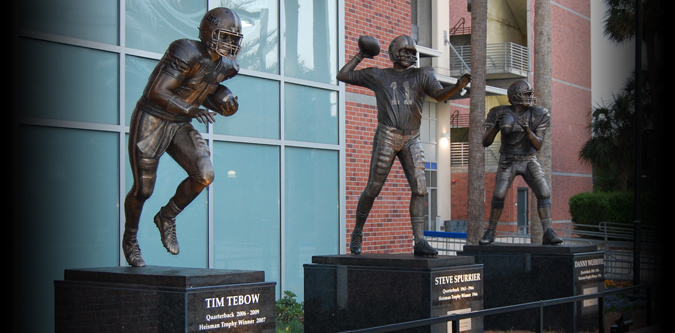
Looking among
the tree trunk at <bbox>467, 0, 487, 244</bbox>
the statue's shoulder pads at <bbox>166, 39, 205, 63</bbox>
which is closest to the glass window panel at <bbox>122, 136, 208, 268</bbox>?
the statue's shoulder pads at <bbox>166, 39, 205, 63</bbox>

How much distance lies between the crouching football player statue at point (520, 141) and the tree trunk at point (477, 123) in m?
5.47

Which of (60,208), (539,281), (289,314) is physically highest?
(60,208)

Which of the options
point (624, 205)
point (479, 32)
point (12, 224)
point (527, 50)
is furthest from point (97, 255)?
point (527, 50)

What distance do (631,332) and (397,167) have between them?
5471 mm

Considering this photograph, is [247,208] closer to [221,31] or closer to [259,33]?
[259,33]

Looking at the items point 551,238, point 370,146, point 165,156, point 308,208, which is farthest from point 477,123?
point 165,156

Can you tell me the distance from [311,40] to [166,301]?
7593mm

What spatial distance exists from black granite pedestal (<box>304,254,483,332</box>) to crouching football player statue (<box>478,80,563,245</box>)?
2639 mm

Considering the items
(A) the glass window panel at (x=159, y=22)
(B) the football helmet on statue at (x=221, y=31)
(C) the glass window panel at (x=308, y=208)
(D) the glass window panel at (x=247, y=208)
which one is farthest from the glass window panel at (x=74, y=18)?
(C) the glass window panel at (x=308, y=208)

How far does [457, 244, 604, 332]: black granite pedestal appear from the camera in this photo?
10117 mm

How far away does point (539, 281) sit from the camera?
10.2m

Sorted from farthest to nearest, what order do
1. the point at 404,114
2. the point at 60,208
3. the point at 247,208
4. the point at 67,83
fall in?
the point at 247,208 < the point at 67,83 < the point at 60,208 < the point at 404,114

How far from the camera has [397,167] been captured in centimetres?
1436

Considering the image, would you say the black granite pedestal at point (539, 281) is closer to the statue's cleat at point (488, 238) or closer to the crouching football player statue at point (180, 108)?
the statue's cleat at point (488, 238)
